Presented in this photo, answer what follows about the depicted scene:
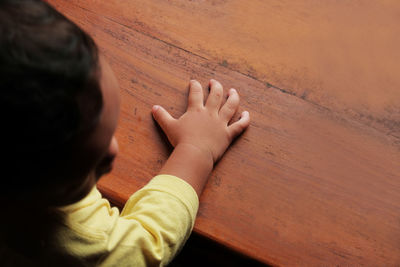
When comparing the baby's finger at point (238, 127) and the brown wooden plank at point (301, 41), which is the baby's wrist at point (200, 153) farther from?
the brown wooden plank at point (301, 41)

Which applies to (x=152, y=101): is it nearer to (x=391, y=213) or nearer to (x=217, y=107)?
(x=217, y=107)

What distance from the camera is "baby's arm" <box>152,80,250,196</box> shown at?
0.59 meters

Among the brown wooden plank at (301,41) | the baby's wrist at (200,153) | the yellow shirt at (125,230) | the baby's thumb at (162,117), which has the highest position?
the brown wooden plank at (301,41)

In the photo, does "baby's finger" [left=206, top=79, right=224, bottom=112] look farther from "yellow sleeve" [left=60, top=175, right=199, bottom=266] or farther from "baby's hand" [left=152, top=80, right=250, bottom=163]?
"yellow sleeve" [left=60, top=175, right=199, bottom=266]

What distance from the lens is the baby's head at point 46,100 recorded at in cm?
31

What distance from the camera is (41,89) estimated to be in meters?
0.32

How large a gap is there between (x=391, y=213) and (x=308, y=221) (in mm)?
139

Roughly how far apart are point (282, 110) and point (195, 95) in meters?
0.15

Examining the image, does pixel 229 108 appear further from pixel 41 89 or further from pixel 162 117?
pixel 41 89

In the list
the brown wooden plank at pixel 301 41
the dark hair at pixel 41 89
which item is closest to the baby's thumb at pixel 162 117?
the brown wooden plank at pixel 301 41

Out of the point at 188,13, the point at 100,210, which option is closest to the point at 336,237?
the point at 100,210

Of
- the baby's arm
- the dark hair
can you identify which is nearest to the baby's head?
the dark hair

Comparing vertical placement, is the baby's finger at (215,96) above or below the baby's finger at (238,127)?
above

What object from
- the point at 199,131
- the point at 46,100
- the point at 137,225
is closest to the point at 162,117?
the point at 199,131
